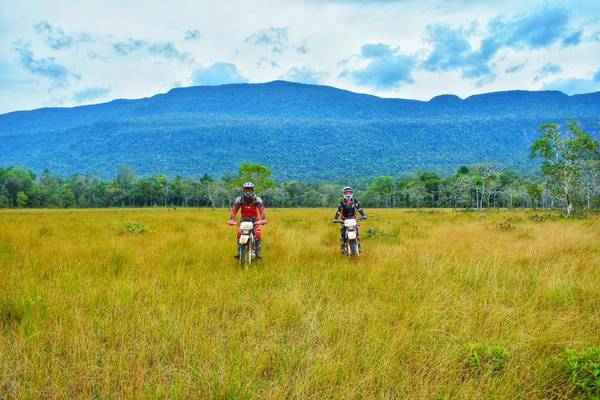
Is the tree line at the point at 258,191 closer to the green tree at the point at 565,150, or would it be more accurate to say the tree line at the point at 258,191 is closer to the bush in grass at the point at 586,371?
the green tree at the point at 565,150

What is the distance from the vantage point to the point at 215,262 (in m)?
7.91

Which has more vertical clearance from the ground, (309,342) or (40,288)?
(40,288)

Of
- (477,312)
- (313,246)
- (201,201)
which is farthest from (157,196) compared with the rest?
(477,312)

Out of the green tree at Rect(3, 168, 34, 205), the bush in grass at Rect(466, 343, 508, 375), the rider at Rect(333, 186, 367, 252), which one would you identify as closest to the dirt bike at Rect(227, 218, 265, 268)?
the rider at Rect(333, 186, 367, 252)

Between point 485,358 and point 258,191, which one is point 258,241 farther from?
point 258,191

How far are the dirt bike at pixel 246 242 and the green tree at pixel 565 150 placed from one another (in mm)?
28991

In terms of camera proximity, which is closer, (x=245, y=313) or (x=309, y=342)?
(x=309, y=342)

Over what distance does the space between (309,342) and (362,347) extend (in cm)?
59

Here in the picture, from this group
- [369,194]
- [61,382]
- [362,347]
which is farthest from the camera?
[369,194]

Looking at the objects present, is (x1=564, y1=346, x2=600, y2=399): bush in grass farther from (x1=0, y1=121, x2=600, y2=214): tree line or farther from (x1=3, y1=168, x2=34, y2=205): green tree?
(x1=3, y1=168, x2=34, y2=205): green tree

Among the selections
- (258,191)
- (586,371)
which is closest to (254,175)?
(258,191)

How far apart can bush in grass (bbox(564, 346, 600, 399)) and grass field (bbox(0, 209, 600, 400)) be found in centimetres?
10

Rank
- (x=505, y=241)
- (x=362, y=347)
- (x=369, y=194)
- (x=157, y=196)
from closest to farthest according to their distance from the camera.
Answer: (x=362, y=347)
(x=505, y=241)
(x=157, y=196)
(x=369, y=194)

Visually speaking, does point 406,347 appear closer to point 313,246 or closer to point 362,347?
point 362,347
